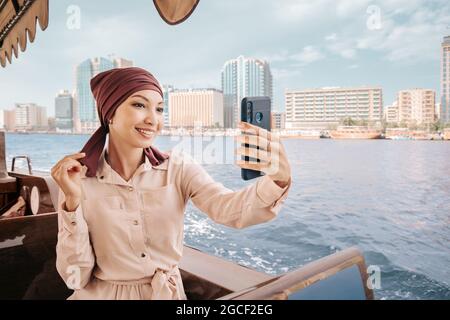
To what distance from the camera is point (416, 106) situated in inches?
604

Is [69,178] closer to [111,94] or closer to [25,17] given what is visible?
[111,94]

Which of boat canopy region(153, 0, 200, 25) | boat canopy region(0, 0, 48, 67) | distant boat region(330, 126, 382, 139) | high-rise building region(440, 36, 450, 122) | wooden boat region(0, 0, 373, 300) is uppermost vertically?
high-rise building region(440, 36, 450, 122)

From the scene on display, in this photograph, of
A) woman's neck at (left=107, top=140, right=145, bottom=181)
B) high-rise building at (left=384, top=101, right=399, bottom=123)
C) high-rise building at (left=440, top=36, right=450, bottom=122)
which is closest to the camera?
woman's neck at (left=107, top=140, right=145, bottom=181)

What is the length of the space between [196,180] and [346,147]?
1509 inches

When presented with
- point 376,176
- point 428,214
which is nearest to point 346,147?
point 376,176

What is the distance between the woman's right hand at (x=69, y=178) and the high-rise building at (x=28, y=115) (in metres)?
5.75

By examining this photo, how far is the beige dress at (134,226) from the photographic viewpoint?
0.95 meters

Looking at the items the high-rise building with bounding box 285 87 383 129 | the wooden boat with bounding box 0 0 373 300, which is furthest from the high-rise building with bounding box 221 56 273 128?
the high-rise building with bounding box 285 87 383 129

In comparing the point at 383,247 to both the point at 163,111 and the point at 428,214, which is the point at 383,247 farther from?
the point at 163,111

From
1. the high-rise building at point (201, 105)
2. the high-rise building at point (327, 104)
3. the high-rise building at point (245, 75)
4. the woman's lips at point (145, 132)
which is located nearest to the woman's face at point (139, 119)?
the woman's lips at point (145, 132)

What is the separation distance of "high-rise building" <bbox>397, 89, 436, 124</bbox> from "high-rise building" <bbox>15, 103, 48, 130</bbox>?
46.1 feet

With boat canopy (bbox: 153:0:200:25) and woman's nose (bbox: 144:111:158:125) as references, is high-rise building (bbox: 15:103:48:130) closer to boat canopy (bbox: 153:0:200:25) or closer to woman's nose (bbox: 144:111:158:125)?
boat canopy (bbox: 153:0:200:25)

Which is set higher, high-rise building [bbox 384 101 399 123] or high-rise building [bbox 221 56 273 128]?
high-rise building [bbox 384 101 399 123]

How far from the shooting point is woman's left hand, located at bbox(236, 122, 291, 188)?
2.65 ft
